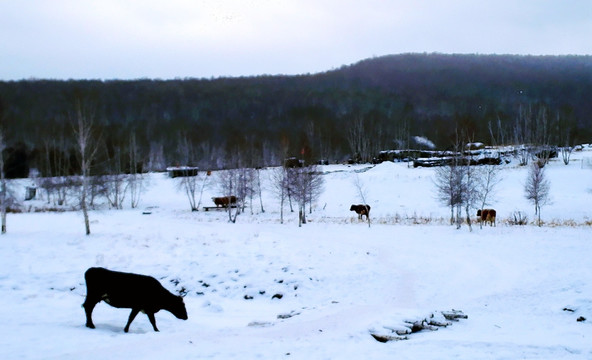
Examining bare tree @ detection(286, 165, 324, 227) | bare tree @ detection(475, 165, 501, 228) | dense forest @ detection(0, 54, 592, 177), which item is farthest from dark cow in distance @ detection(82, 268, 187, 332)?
dense forest @ detection(0, 54, 592, 177)

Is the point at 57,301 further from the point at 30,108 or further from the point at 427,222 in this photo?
the point at 30,108

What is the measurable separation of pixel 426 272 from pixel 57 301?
12.3 m

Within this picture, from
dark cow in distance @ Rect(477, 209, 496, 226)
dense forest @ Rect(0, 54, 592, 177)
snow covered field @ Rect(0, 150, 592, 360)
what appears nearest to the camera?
snow covered field @ Rect(0, 150, 592, 360)

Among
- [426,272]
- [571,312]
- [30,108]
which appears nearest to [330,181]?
[426,272]

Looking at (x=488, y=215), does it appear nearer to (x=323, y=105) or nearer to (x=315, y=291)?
(x=315, y=291)

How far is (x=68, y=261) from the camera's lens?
628 inches

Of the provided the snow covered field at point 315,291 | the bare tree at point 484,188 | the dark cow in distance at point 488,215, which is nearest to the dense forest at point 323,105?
the bare tree at point 484,188

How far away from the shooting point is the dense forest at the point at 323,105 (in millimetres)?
91938

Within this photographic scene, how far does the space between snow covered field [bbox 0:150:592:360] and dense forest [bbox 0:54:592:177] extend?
57.8 meters

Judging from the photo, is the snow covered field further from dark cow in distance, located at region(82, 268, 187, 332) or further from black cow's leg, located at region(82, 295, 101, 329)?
dark cow in distance, located at region(82, 268, 187, 332)

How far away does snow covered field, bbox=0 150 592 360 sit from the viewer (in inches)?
288

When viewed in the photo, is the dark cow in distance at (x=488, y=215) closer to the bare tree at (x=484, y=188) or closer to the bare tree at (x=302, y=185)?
the bare tree at (x=484, y=188)

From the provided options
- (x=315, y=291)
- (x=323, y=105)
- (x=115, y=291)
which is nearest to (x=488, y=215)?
(x=315, y=291)

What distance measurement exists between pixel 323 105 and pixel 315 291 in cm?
11620
